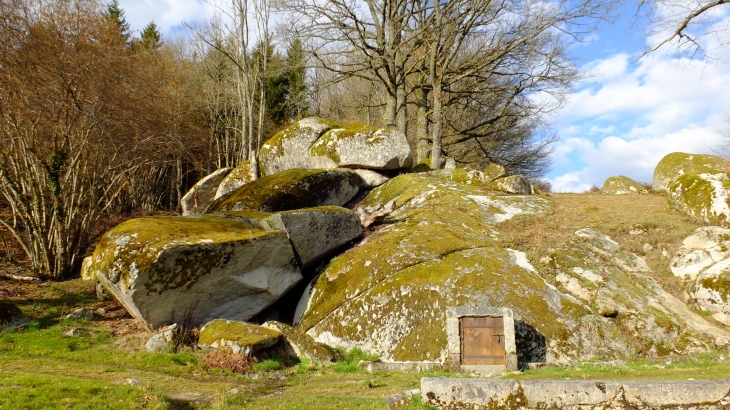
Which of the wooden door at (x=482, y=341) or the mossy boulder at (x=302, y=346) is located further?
the mossy boulder at (x=302, y=346)

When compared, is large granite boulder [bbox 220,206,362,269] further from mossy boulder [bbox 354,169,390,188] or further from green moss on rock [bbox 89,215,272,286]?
mossy boulder [bbox 354,169,390,188]

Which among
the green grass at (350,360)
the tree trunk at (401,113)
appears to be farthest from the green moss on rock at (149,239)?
the tree trunk at (401,113)

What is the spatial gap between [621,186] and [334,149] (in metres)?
12.8

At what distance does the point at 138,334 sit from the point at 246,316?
8.04 ft

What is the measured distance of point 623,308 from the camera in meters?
10.4

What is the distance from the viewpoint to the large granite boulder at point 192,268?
9883 millimetres

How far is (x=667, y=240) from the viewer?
12.7 metres

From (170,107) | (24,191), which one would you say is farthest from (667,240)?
(170,107)

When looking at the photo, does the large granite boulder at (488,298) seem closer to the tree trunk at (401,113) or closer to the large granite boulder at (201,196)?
the large granite boulder at (201,196)

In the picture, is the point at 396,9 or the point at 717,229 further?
the point at 396,9

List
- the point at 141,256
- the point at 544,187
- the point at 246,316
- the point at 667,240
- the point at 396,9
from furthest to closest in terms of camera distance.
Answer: the point at 544,187 < the point at 396,9 < the point at 667,240 < the point at 246,316 < the point at 141,256

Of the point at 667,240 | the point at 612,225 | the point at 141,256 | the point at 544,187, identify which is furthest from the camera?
the point at 544,187

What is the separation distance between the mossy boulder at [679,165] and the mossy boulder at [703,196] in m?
2.94

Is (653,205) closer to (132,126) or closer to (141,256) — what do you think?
(141,256)
